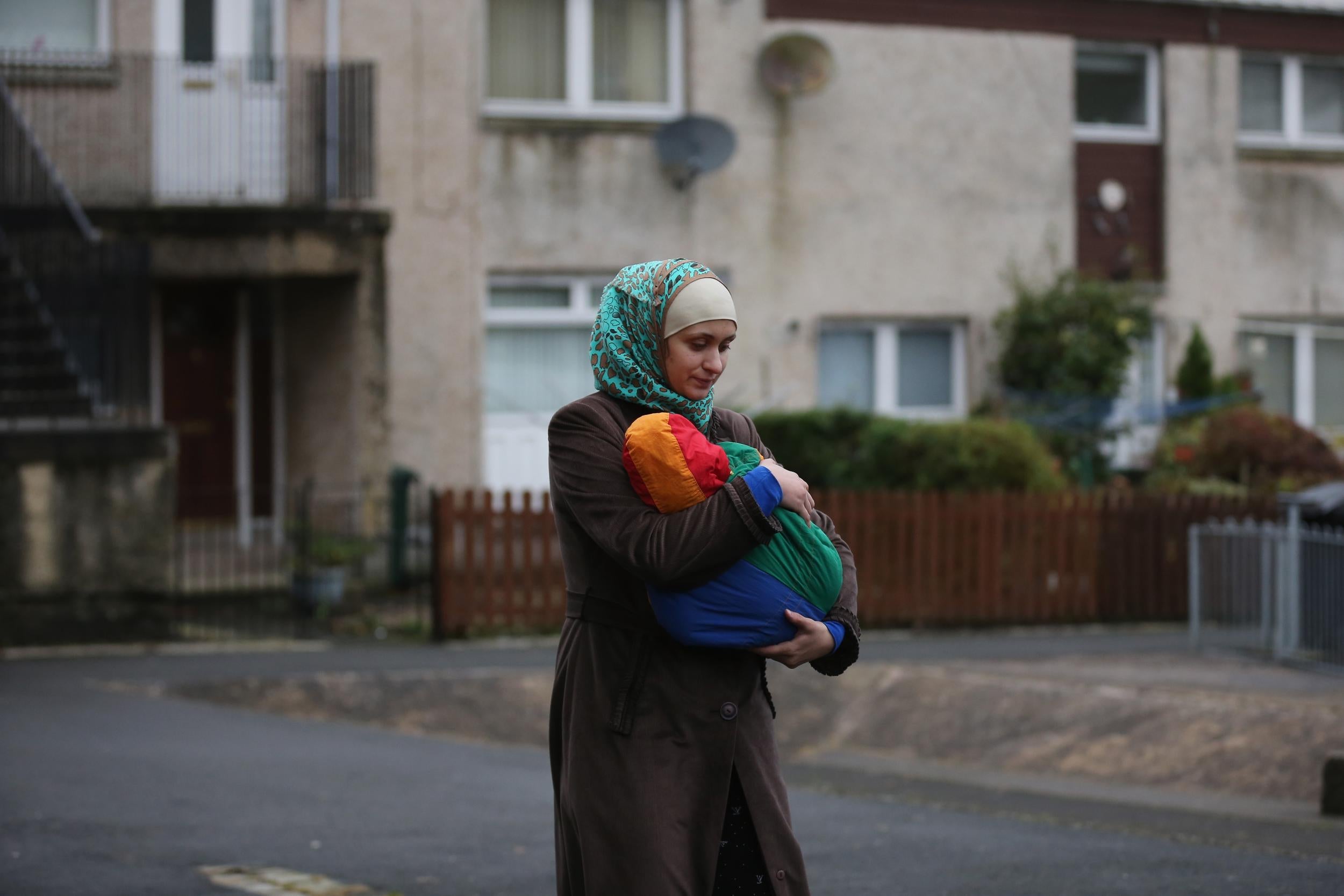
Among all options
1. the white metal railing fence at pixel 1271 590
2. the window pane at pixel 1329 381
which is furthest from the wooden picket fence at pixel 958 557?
the window pane at pixel 1329 381

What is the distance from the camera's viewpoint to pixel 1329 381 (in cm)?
2152

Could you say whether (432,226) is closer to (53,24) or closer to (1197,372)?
(53,24)

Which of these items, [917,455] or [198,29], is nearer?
[917,455]

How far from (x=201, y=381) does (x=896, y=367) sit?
7.96m

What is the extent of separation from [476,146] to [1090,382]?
747 centimetres

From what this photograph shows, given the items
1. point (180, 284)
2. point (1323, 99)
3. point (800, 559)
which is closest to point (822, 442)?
point (180, 284)

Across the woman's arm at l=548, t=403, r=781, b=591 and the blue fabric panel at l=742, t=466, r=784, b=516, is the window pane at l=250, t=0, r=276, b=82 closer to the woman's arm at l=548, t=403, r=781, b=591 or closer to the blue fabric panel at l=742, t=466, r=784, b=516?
the woman's arm at l=548, t=403, r=781, b=591

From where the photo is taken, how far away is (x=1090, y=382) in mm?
18938

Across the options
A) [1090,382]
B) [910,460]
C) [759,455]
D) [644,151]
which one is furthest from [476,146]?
[759,455]

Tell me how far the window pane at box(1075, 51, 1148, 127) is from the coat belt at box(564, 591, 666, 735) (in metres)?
18.2

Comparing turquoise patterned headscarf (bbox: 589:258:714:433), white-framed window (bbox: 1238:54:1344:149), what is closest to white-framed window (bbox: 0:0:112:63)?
white-framed window (bbox: 1238:54:1344:149)

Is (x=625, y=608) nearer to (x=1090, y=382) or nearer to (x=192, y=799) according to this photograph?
(x=192, y=799)

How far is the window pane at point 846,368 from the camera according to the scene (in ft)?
63.0

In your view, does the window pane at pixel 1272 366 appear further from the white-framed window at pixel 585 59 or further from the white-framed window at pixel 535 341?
the white-framed window at pixel 535 341
